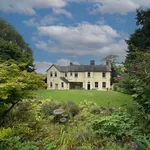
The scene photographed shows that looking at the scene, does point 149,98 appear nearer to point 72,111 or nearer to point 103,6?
point 72,111

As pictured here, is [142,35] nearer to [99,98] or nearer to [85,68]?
[99,98]

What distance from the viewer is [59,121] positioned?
6125 millimetres

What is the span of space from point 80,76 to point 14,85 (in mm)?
30443

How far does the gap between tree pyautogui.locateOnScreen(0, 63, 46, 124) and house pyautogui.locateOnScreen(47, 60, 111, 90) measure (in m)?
28.2

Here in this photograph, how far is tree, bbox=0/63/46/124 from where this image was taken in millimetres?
4184

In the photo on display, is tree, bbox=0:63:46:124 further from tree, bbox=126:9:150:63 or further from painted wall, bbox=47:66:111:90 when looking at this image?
painted wall, bbox=47:66:111:90

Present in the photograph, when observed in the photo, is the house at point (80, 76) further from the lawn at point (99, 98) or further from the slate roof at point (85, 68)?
the lawn at point (99, 98)

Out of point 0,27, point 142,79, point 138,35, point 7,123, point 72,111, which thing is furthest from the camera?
point 0,27

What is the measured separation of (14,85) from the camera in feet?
13.6

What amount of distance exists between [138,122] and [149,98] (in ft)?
1.87

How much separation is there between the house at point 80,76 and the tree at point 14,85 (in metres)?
28.2

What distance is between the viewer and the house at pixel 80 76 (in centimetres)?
3353

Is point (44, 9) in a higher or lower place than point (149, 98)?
higher

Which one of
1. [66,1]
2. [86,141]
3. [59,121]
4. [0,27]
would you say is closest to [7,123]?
[59,121]
